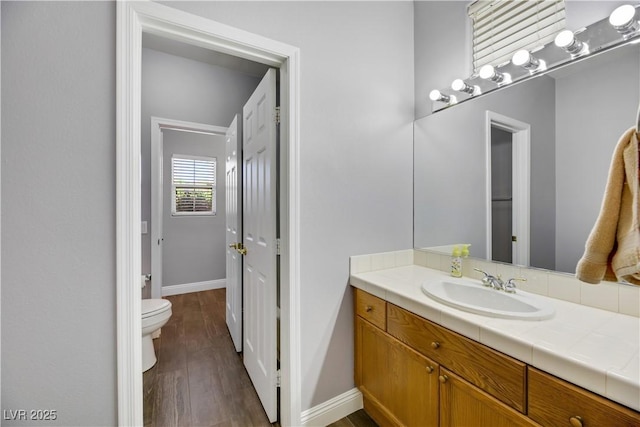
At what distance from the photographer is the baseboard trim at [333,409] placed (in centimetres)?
151

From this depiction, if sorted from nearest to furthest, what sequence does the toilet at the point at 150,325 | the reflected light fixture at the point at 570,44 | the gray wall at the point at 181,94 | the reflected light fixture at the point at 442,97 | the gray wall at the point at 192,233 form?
the reflected light fixture at the point at 570,44
the reflected light fixture at the point at 442,97
the toilet at the point at 150,325
the gray wall at the point at 181,94
the gray wall at the point at 192,233

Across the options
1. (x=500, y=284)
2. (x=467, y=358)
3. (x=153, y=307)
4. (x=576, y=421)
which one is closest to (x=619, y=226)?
(x=576, y=421)

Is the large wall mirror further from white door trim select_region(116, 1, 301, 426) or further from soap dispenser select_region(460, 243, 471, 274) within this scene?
white door trim select_region(116, 1, 301, 426)

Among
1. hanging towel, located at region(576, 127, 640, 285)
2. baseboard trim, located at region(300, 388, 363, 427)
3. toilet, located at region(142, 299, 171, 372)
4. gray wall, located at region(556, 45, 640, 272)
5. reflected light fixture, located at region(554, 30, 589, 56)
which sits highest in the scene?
reflected light fixture, located at region(554, 30, 589, 56)

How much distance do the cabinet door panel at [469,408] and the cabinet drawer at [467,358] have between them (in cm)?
2

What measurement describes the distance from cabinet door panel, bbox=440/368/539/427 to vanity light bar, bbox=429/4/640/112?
142 centimetres

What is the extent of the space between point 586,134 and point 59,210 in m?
2.15

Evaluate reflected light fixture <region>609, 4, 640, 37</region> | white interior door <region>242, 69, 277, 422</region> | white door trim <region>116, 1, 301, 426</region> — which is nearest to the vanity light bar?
reflected light fixture <region>609, 4, 640, 37</region>

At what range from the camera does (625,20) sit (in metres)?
1.00

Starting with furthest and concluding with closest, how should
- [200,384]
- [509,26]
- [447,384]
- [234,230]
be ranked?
[234,230] → [200,384] → [509,26] → [447,384]

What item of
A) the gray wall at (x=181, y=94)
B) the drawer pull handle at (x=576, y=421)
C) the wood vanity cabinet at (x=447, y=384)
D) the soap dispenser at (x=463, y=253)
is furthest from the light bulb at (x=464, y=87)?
the gray wall at (x=181, y=94)

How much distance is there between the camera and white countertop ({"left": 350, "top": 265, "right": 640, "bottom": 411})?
682 mm

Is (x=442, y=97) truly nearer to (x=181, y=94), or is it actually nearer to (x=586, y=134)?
(x=586, y=134)

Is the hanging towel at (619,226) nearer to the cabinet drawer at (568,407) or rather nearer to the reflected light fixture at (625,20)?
the cabinet drawer at (568,407)
